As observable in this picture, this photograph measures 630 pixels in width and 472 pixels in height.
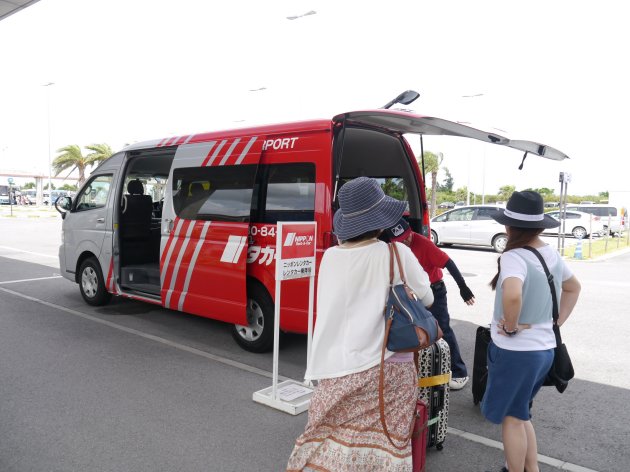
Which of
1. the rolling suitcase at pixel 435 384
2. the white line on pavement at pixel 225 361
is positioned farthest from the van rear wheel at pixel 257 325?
the rolling suitcase at pixel 435 384

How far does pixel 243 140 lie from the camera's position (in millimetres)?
5270

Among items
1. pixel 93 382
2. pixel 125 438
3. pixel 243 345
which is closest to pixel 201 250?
pixel 243 345

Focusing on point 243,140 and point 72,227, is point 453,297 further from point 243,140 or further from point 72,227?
point 72,227

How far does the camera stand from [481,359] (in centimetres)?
381

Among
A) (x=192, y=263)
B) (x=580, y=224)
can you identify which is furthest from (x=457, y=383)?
(x=580, y=224)

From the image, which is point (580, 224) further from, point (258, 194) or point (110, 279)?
point (258, 194)

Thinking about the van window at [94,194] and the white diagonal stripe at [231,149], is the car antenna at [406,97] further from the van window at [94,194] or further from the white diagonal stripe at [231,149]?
the van window at [94,194]

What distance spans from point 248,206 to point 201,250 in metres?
0.81

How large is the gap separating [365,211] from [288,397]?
233 cm

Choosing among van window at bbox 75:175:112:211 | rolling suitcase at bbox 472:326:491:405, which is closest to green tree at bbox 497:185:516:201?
van window at bbox 75:175:112:211

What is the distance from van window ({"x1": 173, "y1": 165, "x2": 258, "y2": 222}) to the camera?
17.1ft

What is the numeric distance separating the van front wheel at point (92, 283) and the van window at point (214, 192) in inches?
87.5

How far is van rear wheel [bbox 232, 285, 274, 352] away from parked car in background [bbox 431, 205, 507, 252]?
12719mm

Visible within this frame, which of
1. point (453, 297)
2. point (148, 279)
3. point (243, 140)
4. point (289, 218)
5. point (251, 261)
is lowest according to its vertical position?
point (453, 297)
